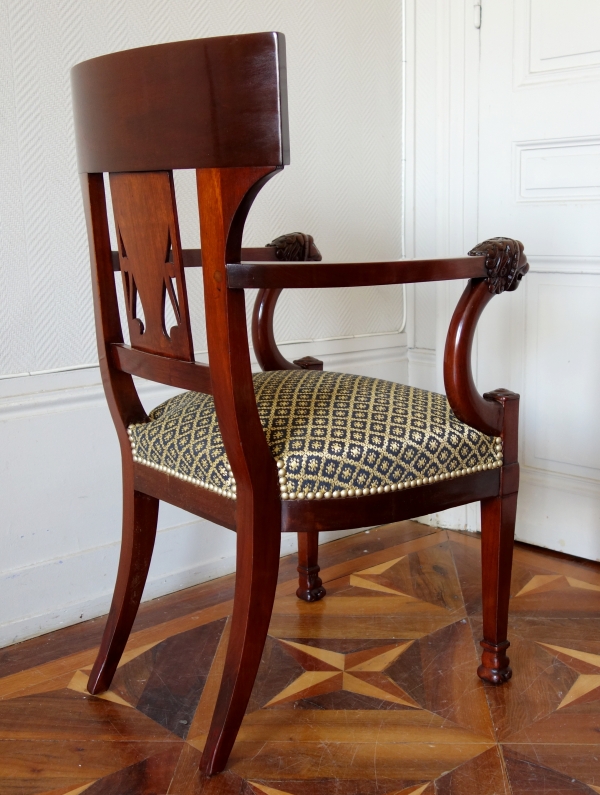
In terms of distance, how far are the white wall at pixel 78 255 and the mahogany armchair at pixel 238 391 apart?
13.3 inches

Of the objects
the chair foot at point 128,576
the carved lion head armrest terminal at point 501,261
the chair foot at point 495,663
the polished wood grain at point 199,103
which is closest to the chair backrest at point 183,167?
the polished wood grain at point 199,103

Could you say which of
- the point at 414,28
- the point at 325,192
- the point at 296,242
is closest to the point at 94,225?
the point at 296,242

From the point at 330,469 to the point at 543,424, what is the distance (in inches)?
41.4

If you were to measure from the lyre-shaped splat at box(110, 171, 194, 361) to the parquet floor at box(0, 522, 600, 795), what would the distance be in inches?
23.6

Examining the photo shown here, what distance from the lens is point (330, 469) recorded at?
1.11m

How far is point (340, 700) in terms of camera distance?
1.37 metres

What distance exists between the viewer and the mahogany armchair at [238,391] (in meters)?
0.97

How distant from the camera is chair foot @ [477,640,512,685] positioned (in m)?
1.41

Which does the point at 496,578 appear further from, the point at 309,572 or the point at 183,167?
the point at 183,167

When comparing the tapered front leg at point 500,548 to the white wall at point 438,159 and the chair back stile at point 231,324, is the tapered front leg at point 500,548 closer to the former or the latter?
the chair back stile at point 231,324

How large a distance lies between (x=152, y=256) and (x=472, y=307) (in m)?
0.45

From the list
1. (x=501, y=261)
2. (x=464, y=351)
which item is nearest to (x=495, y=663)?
(x=464, y=351)

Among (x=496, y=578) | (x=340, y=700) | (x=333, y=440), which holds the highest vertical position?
(x=333, y=440)

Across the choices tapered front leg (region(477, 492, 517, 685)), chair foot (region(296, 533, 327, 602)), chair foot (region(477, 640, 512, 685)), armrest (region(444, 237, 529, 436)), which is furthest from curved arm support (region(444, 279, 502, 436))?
chair foot (region(296, 533, 327, 602))
